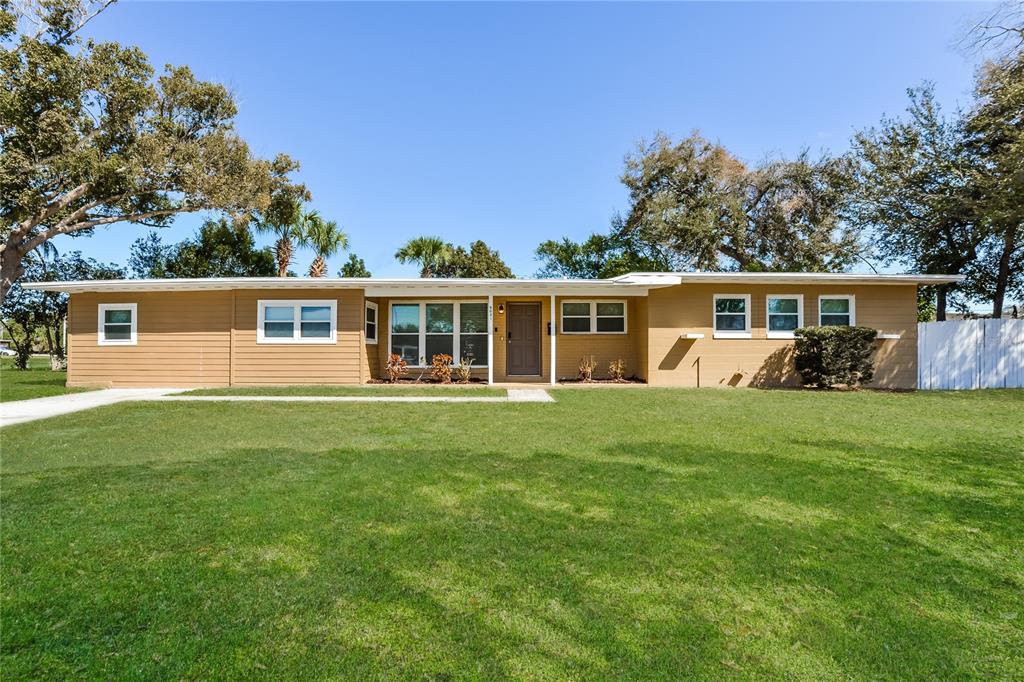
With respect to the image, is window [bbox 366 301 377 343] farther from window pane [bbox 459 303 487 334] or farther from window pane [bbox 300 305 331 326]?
window pane [bbox 459 303 487 334]

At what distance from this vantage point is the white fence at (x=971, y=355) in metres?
12.6

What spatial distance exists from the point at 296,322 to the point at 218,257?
40.3 feet

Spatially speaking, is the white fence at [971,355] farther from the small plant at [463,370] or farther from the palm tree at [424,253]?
the palm tree at [424,253]

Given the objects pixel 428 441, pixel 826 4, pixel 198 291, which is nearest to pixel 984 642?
pixel 428 441

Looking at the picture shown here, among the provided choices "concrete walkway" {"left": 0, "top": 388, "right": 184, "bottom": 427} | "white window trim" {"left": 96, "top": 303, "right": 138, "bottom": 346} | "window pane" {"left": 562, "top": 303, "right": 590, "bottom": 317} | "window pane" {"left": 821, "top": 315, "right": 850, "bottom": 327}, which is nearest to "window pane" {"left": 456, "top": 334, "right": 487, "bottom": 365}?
"window pane" {"left": 562, "top": 303, "right": 590, "bottom": 317}

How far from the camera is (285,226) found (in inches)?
824

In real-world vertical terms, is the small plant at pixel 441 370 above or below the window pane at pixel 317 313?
below

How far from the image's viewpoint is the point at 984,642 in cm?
202

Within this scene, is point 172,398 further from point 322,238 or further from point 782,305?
point 782,305

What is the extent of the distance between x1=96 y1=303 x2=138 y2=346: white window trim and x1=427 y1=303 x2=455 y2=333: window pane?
7.24 meters

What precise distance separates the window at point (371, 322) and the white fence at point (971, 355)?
1389 centimetres

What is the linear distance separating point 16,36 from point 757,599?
2503 centimetres

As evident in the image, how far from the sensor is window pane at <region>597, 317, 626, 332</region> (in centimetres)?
1386

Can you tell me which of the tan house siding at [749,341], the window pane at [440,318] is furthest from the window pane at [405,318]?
the tan house siding at [749,341]
